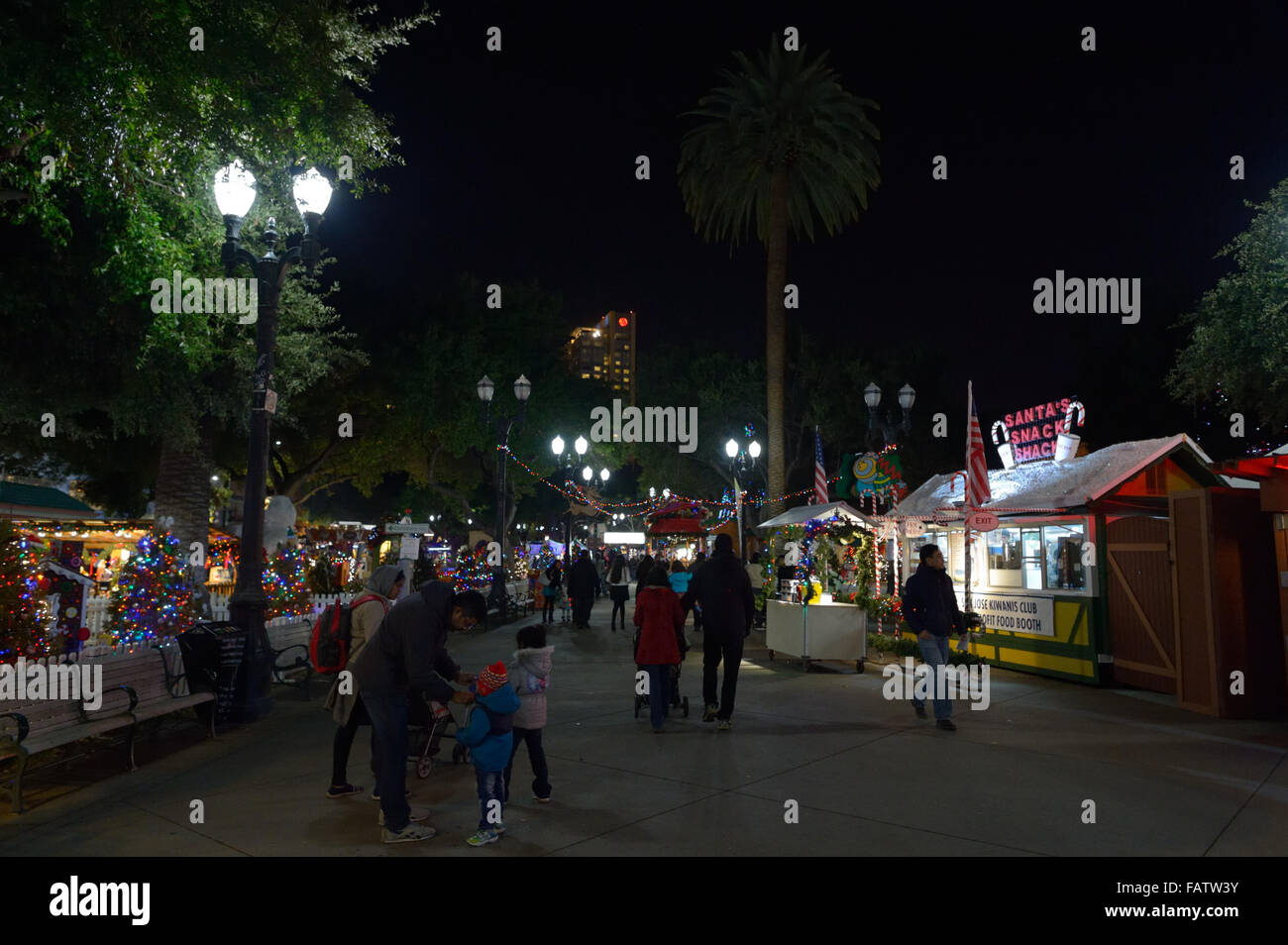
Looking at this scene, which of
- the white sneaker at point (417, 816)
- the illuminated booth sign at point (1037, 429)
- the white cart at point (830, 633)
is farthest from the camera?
the illuminated booth sign at point (1037, 429)

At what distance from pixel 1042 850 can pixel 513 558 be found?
92.3 feet

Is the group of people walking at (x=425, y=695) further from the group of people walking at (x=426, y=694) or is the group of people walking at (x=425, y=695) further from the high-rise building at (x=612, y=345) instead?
the high-rise building at (x=612, y=345)

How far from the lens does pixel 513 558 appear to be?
3189cm

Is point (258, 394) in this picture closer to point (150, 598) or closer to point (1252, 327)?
point (150, 598)

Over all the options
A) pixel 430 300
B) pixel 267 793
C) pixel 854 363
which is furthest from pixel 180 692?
pixel 854 363

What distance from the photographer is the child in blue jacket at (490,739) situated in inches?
196

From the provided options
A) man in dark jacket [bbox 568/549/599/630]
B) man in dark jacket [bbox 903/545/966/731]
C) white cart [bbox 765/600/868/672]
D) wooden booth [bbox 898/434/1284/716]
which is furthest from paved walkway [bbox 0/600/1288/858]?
man in dark jacket [bbox 568/549/599/630]

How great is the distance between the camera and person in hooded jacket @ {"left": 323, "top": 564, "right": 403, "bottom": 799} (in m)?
5.94

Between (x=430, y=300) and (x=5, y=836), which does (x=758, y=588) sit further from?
(x=430, y=300)

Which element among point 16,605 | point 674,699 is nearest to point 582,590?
point 674,699

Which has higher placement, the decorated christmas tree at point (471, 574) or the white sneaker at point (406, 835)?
the decorated christmas tree at point (471, 574)

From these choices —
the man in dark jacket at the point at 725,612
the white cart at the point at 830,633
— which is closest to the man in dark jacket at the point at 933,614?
the man in dark jacket at the point at 725,612

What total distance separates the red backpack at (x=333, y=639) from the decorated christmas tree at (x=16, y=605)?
2.95 meters

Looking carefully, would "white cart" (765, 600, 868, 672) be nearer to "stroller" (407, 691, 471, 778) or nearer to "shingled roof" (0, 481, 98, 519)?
"stroller" (407, 691, 471, 778)
